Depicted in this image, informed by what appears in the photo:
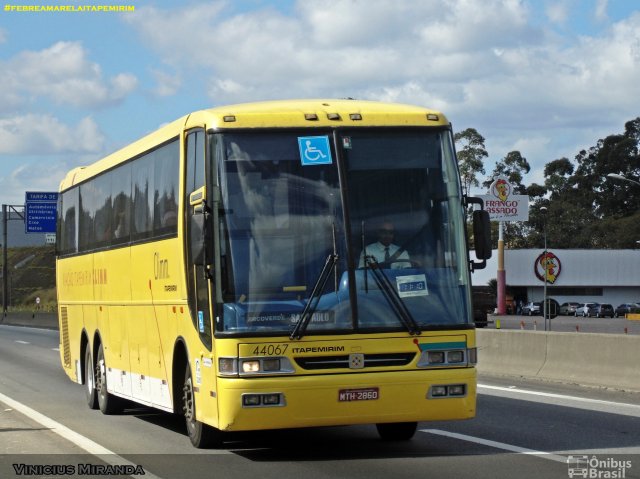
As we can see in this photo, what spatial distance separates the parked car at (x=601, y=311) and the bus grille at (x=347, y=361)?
8134 cm

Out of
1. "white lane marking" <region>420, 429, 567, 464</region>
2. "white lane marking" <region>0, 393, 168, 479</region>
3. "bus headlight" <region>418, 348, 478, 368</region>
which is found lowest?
"white lane marking" <region>420, 429, 567, 464</region>

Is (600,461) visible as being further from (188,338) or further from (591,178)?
(591,178)

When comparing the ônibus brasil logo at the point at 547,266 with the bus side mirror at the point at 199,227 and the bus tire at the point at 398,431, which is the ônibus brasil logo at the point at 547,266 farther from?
the bus side mirror at the point at 199,227

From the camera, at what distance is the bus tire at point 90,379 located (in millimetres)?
17312

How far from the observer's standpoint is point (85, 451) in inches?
480

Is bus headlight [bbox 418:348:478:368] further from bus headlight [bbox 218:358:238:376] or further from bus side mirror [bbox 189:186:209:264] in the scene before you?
bus side mirror [bbox 189:186:209:264]

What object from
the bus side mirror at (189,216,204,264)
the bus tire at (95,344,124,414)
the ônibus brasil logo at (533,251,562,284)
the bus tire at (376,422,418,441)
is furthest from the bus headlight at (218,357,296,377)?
the ônibus brasil logo at (533,251,562,284)

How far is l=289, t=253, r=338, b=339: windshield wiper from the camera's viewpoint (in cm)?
1087

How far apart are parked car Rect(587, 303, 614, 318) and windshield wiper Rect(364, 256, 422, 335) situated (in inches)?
3203

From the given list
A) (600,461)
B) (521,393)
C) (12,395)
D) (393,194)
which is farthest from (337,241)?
(12,395)

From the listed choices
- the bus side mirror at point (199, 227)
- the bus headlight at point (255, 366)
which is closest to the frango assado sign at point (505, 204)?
the bus side mirror at point (199, 227)

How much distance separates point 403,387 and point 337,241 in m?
1.45

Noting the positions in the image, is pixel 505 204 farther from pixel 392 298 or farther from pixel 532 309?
pixel 392 298

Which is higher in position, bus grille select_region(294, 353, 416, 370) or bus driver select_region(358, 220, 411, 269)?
bus driver select_region(358, 220, 411, 269)
